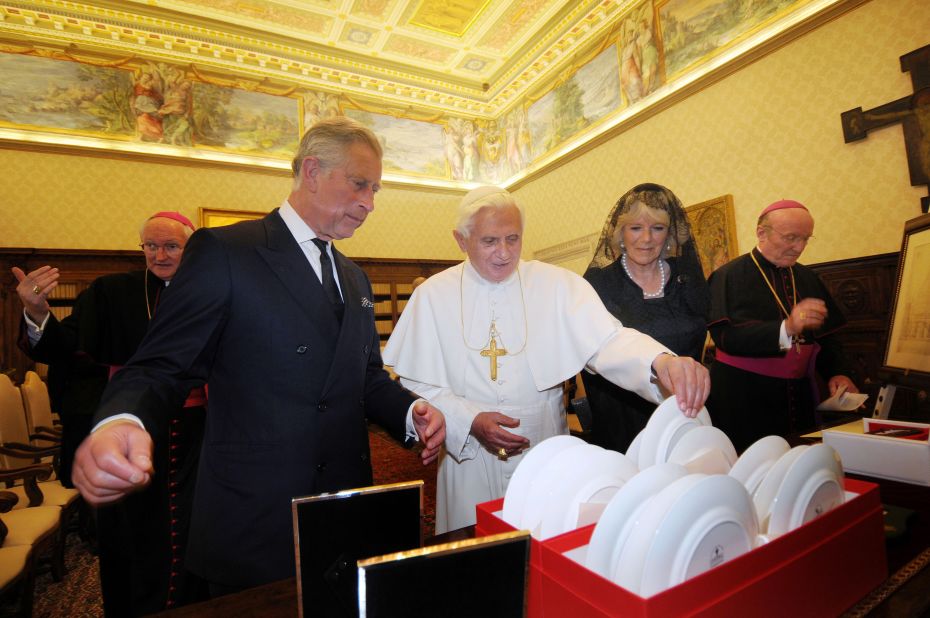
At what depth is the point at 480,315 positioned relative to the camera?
2.46 meters

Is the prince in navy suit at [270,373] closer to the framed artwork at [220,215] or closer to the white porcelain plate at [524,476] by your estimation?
the white porcelain plate at [524,476]

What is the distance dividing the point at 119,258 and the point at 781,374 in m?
10.0

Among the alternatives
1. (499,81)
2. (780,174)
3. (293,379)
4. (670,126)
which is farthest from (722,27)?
(293,379)

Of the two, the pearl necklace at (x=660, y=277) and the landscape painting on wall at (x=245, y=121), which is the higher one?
the landscape painting on wall at (x=245, y=121)

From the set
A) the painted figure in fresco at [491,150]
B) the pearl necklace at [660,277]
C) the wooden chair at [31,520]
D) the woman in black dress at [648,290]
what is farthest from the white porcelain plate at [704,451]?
the painted figure in fresco at [491,150]

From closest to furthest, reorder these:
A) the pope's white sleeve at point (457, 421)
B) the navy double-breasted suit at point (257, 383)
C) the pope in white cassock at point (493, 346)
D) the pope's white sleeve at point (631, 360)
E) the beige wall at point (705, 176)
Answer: the navy double-breasted suit at point (257, 383)
the pope's white sleeve at point (631, 360)
the pope's white sleeve at point (457, 421)
the pope in white cassock at point (493, 346)
the beige wall at point (705, 176)

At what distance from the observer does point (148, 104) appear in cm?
929

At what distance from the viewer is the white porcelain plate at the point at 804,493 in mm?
835

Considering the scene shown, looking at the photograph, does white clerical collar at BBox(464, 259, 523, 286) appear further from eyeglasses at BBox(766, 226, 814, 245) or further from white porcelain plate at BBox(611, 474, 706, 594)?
eyeglasses at BBox(766, 226, 814, 245)

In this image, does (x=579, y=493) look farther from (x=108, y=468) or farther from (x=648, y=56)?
(x=648, y=56)

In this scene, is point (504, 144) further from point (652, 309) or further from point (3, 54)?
point (652, 309)

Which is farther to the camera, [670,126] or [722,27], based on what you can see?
[670,126]

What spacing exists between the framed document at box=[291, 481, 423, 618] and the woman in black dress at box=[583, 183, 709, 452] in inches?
72.6

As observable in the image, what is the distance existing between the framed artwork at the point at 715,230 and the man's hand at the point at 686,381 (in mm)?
6398
